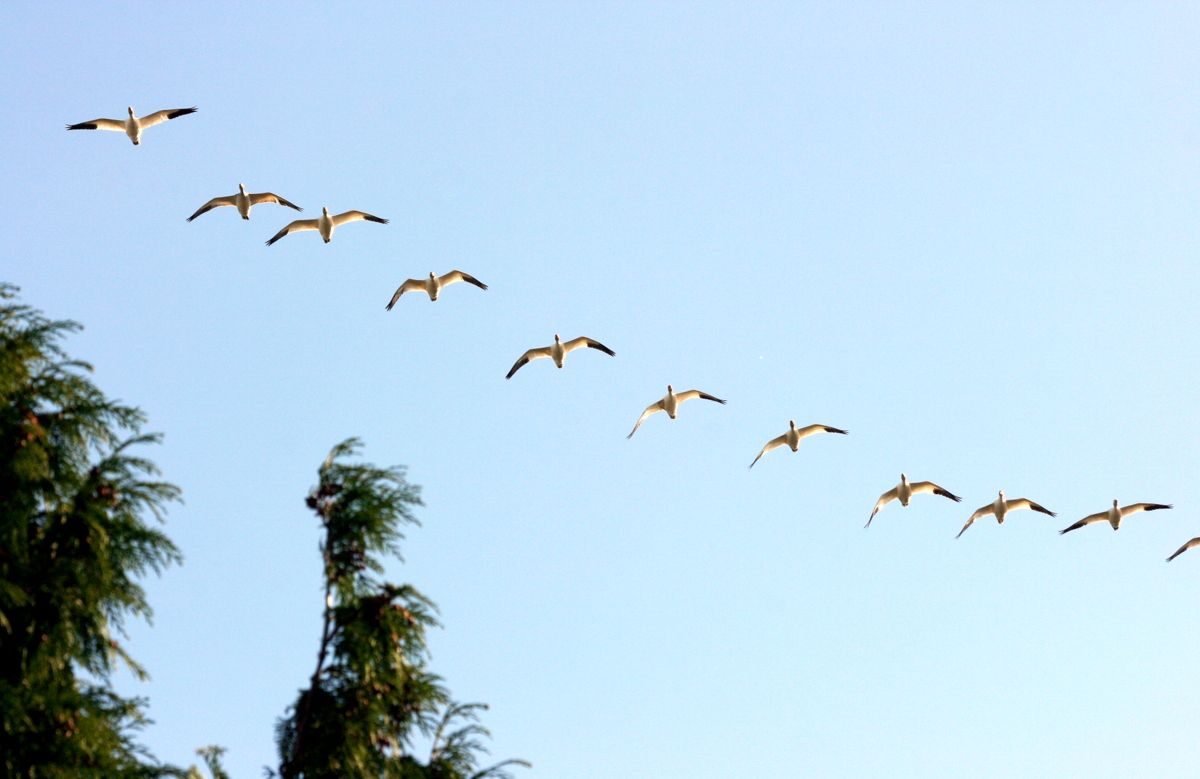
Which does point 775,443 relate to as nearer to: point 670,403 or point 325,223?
point 670,403

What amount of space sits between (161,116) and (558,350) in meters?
9.95

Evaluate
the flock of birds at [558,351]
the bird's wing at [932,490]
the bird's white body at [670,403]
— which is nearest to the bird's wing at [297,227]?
the flock of birds at [558,351]

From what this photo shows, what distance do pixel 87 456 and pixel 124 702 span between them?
175 inches

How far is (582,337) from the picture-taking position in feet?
123

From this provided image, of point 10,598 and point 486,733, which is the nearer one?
point 10,598

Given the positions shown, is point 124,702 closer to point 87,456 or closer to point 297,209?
point 87,456

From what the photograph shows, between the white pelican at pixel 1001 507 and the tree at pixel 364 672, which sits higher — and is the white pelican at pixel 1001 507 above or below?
above

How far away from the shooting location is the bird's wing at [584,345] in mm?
37438

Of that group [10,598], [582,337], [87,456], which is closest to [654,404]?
[582,337]

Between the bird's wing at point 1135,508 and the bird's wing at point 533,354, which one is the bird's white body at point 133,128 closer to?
the bird's wing at point 533,354

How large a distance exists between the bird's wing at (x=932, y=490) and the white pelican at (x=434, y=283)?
1196 cm

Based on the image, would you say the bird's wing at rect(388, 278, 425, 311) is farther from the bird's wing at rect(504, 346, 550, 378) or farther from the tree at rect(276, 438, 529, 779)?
the tree at rect(276, 438, 529, 779)

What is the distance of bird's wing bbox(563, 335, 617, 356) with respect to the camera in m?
37.4

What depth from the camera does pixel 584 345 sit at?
37656 millimetres
